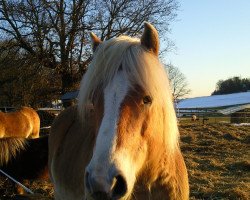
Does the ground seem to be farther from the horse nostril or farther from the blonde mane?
the horse nostril

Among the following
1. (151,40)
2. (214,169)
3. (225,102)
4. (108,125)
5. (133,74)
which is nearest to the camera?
(108,125)

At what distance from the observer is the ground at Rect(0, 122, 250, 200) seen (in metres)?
5.43

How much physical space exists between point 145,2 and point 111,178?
60.6 ft

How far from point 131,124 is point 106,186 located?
41 centimetres

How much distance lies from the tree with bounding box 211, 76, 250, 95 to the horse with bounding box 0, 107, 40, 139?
214 ft

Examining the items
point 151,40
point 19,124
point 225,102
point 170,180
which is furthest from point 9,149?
point 225,102

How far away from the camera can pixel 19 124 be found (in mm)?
10109

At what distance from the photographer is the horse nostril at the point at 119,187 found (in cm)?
186

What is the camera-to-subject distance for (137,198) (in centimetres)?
251

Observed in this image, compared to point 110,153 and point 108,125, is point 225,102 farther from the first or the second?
point 110,153

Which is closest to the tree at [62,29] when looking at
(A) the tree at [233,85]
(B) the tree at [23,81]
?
(B) the tree at [23,81]

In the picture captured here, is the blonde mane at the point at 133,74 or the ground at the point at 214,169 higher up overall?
the blonde mane at the point at 133,74

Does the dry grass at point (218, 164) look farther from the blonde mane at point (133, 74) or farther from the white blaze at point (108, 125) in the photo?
the white blaze at point (108, 125)

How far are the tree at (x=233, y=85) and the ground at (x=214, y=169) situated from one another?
6278 cm
